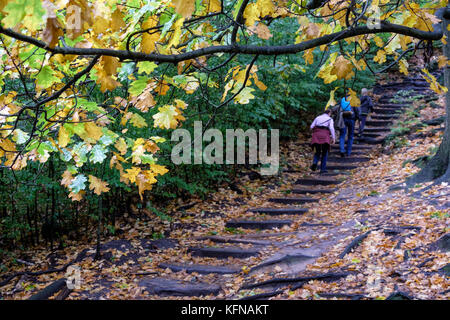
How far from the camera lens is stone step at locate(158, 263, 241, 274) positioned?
5.76m

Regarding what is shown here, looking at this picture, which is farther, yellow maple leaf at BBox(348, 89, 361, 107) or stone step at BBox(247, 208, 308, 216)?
stone step at BBox(247, 208, 308, 216)

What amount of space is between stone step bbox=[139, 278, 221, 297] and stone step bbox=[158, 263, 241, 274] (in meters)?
0.41

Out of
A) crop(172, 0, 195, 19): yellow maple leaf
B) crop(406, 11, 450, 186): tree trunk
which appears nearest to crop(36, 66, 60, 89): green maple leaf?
crop(172, 0, 195, 19): yellow maple leaf

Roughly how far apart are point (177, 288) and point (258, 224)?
293 cm

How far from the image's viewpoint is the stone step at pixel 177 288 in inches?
203

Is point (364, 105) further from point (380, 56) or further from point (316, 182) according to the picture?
point (380, 56)

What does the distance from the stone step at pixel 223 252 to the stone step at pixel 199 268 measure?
413mm

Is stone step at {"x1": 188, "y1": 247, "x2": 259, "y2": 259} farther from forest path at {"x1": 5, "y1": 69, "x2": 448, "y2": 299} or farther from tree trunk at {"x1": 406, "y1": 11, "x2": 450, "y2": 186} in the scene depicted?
tree trunk at {"x1": 406, "y1": 11, "x2": 450, "y2": 186}

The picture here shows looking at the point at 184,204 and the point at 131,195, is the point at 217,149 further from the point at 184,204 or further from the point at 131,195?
the point at 131,195

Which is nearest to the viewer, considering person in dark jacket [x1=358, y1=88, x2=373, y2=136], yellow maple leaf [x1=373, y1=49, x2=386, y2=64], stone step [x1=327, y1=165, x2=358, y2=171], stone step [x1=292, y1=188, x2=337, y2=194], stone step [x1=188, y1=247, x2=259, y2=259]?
yellow maple leaf [x1=373, y1=49, x2=386, y2=64]

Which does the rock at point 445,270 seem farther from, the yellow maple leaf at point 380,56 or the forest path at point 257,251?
the yellow maple leaf at point 380,56

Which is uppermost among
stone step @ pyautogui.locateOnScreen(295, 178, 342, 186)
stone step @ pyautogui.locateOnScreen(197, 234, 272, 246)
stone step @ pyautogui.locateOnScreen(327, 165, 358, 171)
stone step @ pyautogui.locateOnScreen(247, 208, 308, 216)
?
stone step @ pyautogui.locateOnScreen(327, 165, 358, 171)

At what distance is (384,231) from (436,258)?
113 cm

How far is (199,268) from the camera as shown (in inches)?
235
